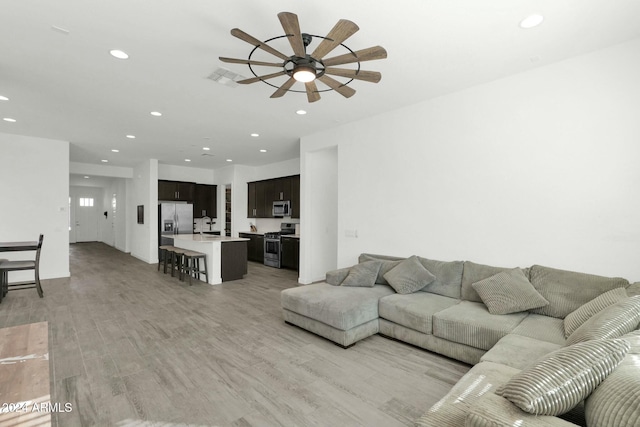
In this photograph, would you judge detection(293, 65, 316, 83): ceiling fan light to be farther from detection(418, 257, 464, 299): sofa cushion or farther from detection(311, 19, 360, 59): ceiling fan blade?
detection(418, 257, 464, 299): sofa cushion

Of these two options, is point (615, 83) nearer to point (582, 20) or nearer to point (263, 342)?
point (582, 20)

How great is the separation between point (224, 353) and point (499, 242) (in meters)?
3.25

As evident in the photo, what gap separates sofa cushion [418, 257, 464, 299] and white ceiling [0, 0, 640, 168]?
217 cm

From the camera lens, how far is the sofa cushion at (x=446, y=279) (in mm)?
3522

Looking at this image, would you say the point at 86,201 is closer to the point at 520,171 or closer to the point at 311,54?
the point at 311,54

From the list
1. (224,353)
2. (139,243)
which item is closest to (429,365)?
(224,353)

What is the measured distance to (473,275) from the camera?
3.42m

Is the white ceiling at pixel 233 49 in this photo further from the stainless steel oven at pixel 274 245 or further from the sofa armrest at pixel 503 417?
the stainless steel oven at pixel 274 245

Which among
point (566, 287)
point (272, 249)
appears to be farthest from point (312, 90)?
point (272, 249)

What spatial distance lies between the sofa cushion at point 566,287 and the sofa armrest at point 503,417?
1992 mm

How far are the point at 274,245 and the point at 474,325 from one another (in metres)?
5.72

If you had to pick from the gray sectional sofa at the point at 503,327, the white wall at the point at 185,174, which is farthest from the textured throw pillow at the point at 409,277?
the white wall at the point at 185,174

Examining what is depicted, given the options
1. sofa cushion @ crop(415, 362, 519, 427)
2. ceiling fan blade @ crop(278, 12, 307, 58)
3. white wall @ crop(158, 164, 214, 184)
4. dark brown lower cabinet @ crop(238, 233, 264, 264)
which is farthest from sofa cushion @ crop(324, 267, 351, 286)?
white wall @ crop(158, 164, 214, 184)

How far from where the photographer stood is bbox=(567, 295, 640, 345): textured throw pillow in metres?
1.67
